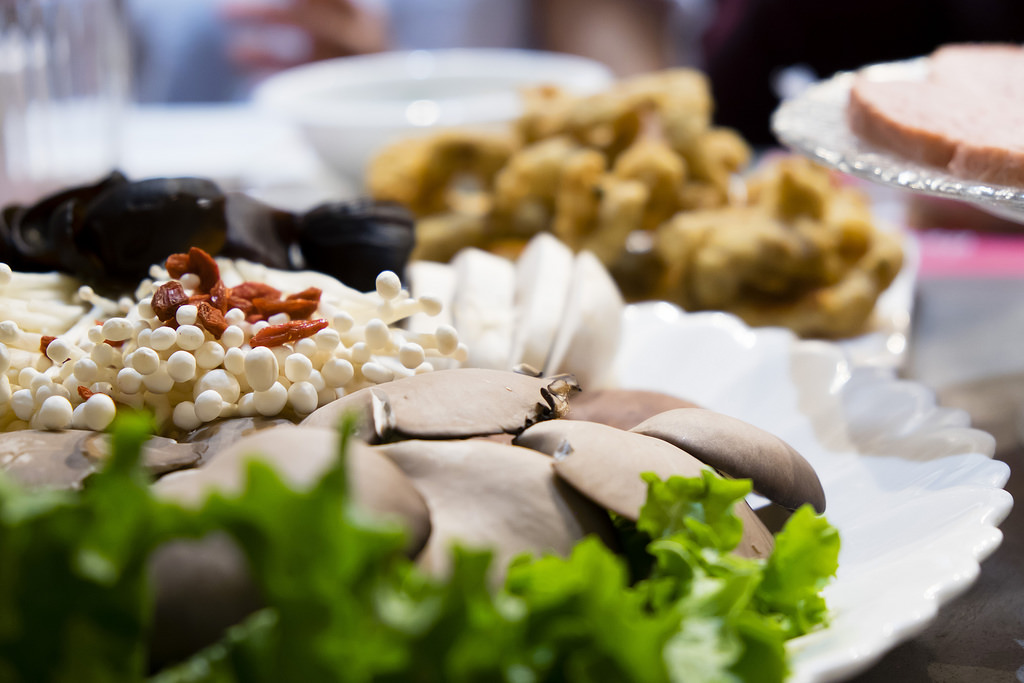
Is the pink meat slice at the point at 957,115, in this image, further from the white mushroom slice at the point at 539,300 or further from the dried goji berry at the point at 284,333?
the dried goji berry at the point at 284,333

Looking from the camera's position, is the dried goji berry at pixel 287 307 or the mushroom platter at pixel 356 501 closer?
the mushroom platter at pixel 356 501

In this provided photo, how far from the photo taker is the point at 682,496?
1.44 feet

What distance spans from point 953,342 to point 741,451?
0.65 metres

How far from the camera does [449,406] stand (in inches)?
19.4

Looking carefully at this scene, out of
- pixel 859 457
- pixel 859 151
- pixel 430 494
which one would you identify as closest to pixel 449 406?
pixel 430 494

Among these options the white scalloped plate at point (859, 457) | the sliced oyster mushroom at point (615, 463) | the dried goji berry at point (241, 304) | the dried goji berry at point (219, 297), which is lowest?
the white scalloped plate at point (859, 457)

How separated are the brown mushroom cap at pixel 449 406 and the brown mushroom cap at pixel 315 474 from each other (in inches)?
2.0

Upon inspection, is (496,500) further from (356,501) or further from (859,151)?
(859,151)

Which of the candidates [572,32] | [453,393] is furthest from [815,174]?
[572,32]

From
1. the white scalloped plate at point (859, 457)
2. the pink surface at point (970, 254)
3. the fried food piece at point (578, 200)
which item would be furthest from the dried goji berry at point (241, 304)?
the pink surface at point (970, 254)

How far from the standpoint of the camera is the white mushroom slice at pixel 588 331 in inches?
28.0

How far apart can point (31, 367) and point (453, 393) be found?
0.29 metres

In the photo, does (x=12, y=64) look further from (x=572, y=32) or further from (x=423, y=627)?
(x=572, y=32)

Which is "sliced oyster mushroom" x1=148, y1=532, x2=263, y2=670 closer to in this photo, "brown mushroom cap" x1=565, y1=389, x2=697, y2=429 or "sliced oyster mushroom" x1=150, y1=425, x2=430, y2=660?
"sliced oyster mushroom" x1=150, y1=425, x2=430, y2=660
